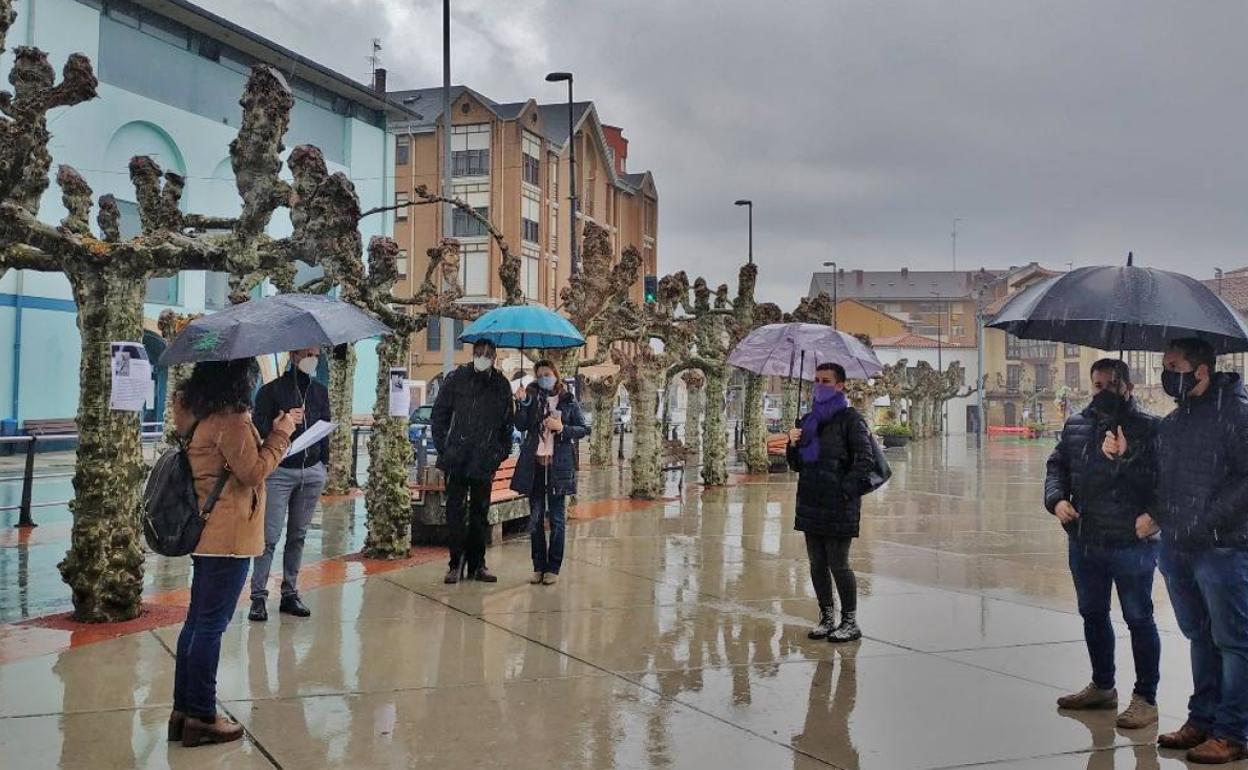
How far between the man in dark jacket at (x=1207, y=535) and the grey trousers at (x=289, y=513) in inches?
208

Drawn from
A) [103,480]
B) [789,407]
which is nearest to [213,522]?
[103,480]

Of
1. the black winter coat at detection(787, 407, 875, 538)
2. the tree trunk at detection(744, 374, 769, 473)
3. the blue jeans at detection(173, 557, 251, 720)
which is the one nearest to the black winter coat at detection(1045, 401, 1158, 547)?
the black winter coat at detection(787, 407, 875, 538)

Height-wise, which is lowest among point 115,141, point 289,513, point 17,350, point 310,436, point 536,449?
point 289,513

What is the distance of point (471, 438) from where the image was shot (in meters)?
8.24

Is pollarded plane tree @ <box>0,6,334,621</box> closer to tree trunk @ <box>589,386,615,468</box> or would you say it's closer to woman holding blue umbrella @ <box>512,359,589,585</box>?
woman holding blue umbrella @ <box>512,359,589,585</box>

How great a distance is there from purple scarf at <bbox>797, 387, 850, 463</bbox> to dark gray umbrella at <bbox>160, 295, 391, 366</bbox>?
2948 millimetres

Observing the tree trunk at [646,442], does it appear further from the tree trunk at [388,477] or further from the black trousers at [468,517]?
the black trousers at [468,517]

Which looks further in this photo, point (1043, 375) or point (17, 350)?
point (1043, 375)

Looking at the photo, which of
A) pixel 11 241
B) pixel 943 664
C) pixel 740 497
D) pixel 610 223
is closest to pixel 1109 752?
pixel 943 664

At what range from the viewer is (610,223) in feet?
200

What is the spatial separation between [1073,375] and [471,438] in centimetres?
9215

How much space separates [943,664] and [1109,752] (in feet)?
5.14

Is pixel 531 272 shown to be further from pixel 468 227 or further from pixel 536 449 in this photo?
pixel 536 449

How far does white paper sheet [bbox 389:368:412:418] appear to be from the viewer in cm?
990
